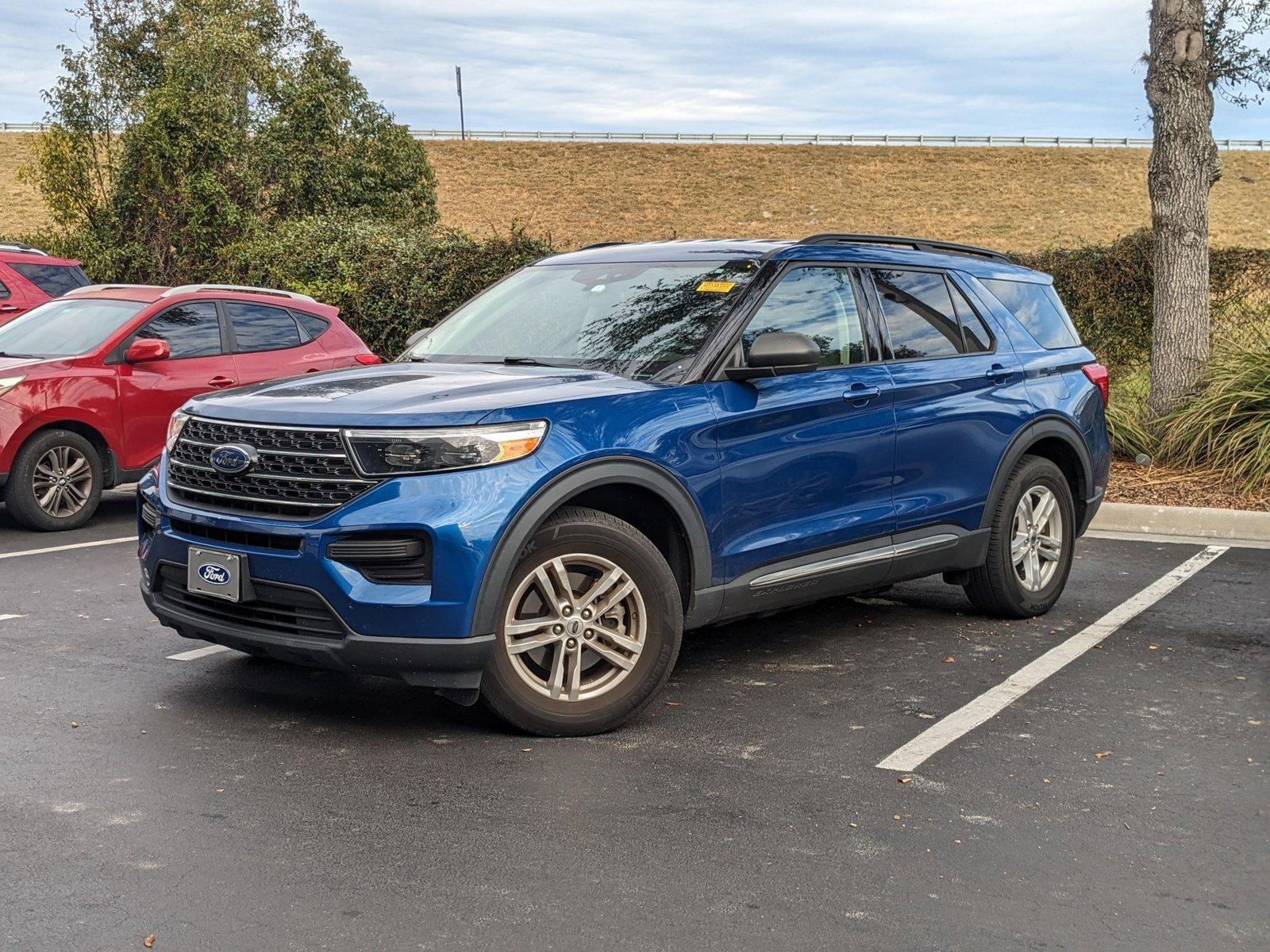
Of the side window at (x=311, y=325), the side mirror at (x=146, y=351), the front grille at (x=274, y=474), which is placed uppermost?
the side window at (x=311, y=325)

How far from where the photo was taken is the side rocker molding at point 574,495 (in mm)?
4605

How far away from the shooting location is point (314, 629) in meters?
4.71

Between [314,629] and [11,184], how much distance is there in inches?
2487

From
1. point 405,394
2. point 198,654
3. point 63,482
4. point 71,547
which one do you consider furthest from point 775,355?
point 63,482

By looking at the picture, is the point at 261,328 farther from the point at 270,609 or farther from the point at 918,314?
the point at 270,609

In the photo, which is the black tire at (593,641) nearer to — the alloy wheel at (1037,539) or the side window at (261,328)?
the alloy wheel at (1037,539)

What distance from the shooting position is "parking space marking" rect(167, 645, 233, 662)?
19.8 feet

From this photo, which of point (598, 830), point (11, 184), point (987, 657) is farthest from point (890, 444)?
point (11, 184)

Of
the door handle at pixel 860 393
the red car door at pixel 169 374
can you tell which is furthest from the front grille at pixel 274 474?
the red car door at pixel 169 374

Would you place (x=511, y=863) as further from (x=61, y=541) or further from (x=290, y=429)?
(x=61, y=541)

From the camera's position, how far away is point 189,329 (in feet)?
34.9

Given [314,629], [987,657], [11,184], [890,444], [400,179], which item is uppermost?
[11,184]

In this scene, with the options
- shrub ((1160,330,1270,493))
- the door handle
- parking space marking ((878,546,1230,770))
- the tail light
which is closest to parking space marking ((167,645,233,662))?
the door handle

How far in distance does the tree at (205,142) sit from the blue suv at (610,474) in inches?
666
